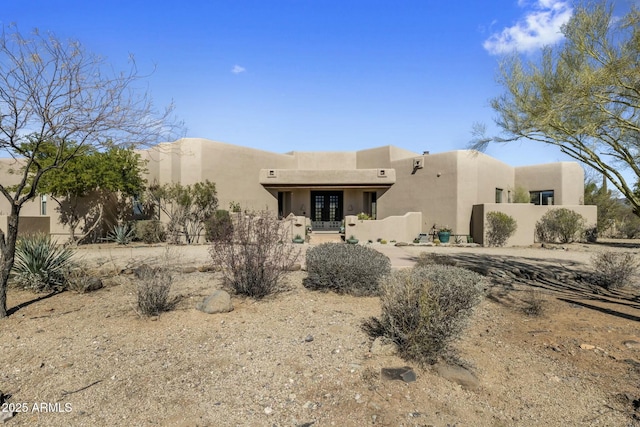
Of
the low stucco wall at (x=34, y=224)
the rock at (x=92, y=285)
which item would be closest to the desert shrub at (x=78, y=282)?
the rock at (x=92, y=285)

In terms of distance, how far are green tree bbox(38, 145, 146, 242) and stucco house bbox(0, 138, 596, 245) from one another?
3.43ft

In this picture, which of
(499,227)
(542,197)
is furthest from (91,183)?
(542,197)

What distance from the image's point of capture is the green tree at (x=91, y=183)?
15438mm

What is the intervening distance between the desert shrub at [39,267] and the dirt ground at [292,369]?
628mm

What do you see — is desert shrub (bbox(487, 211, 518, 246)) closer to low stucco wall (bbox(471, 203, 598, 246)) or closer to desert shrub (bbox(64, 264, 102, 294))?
low stucco wall (bbox(471, 203, 598, 246))

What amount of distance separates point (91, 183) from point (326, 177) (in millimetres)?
11708

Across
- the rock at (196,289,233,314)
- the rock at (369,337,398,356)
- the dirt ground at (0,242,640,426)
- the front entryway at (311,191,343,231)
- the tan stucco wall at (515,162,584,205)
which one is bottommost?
the dirt ground at (0,242,640,426)

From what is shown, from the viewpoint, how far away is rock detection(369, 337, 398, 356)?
13.3 feet

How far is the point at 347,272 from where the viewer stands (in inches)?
271

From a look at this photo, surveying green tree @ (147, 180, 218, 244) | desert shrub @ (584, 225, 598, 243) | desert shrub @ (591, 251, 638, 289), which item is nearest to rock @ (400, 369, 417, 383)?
desert shrub @ (591, 251, 638, 289)

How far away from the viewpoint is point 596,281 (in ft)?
27.0

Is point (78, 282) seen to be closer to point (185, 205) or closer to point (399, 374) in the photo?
point (399, 374)

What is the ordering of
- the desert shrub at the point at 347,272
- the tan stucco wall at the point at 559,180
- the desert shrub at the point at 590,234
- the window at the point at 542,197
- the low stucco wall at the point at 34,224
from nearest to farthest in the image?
the desert shrub at the point at 347,272
the low stucco wall at the point at 34,224
the desert shrub at the point at 590,234
the tan stucco wall at the point at 559,180
the window at the point at 542,197

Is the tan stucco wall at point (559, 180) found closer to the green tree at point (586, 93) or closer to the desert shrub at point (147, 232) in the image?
the green tree at point (586, 93)
